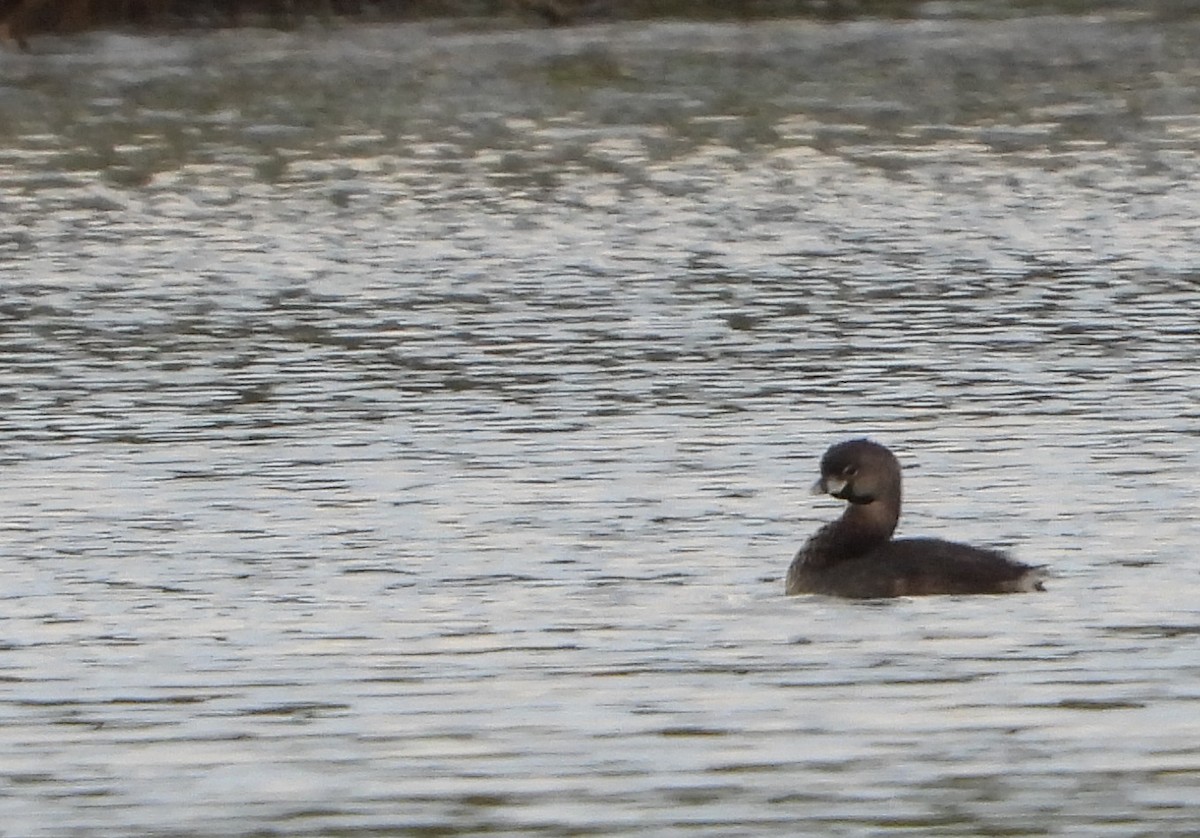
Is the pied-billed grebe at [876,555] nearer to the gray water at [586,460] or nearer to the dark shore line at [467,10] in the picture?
the gray water at [586,460]

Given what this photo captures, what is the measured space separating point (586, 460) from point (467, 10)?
82.0ft

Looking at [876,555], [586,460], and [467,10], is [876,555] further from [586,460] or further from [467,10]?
[467,10]

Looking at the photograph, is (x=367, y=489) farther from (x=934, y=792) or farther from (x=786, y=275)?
(x=786, y=275)

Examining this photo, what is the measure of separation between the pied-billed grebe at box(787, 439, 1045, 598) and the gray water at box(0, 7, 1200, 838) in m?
0.10

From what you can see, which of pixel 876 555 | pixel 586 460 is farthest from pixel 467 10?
pixel 876 555

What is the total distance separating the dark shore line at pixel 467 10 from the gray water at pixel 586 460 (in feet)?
20.3

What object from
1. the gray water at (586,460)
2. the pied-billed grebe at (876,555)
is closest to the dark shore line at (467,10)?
the gray water at (586,460)

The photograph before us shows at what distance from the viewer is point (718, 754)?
8.95m

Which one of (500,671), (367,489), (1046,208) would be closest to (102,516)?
(367,489)

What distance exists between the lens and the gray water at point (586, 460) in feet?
29.1

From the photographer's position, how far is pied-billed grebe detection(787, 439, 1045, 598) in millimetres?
10930

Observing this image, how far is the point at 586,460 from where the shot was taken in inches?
544

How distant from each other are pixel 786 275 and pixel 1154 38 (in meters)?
16.2

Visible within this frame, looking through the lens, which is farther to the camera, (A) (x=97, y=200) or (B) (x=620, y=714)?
(A) (x=97, y=200)
